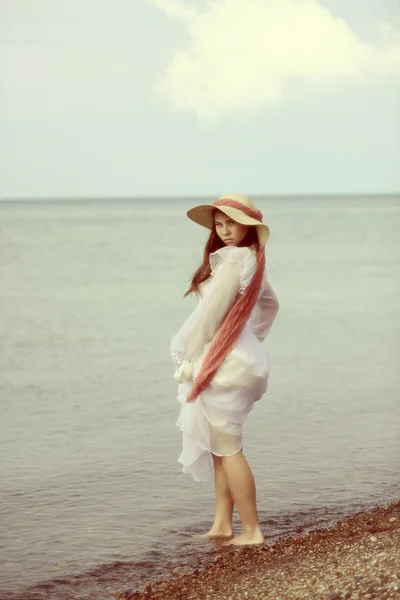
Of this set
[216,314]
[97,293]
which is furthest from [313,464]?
[97,293]

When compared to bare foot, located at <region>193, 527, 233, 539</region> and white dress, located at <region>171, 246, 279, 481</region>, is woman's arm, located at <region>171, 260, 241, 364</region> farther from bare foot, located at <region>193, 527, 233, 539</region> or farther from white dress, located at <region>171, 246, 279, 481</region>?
bare foot, located at <region>193, 527, 233, 539</region>

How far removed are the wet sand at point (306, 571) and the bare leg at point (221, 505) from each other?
134 mm

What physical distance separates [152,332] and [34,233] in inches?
1602

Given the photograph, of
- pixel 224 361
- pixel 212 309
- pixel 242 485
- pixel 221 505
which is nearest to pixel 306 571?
pixel 242 485

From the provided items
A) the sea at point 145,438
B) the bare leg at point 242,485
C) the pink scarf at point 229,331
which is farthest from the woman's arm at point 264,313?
the sea at point 145,438

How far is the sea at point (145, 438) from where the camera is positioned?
618cm

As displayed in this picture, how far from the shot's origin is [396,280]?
23891mm

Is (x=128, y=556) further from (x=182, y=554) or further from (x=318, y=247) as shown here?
(x=318, y=247)

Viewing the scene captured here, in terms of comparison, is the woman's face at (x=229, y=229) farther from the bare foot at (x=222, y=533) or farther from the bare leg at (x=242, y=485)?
the bare foot at (x=222, y=533)

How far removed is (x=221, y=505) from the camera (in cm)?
593

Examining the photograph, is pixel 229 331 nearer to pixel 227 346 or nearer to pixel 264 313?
pixel 227 346

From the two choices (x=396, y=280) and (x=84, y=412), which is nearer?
(x=84, y=412)

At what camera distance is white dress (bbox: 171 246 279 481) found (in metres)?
5.49

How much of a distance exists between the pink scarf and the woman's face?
9 centimetres
